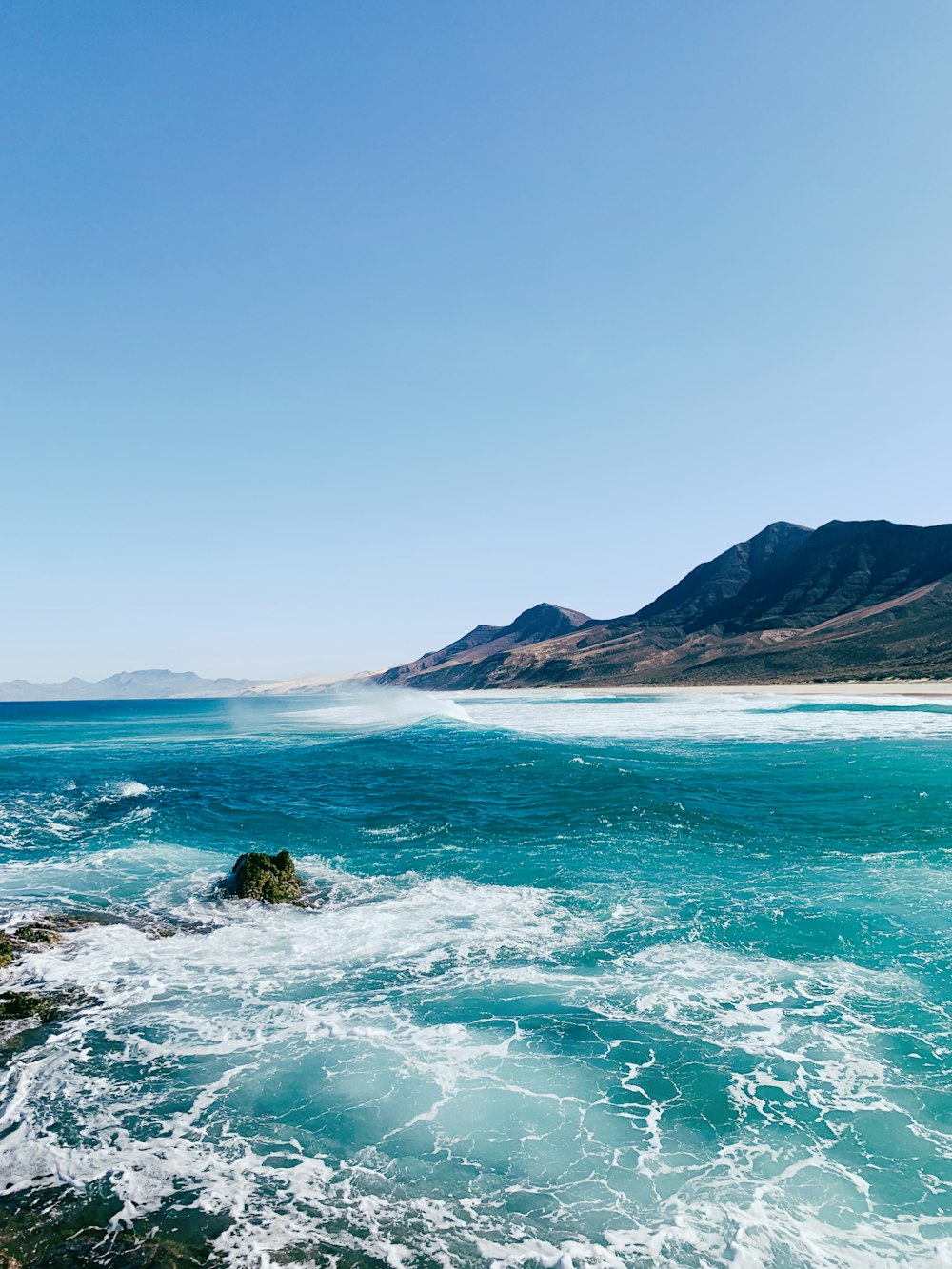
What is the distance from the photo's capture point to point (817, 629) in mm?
143500

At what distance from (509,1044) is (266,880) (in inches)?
358

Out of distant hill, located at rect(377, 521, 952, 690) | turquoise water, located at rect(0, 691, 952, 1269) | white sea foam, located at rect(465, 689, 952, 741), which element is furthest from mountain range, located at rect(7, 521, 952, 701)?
turquoise water, located at rect(0, 691, 952, 1269)

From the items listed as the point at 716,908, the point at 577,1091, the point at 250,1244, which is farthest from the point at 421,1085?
the point at 716,908

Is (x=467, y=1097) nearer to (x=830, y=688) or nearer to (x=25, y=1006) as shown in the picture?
(x=25, y=1006)

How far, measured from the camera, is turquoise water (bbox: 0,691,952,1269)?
6.54 metres

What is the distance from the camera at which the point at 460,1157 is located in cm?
748

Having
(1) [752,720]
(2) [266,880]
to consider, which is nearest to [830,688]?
(1) [752,720]

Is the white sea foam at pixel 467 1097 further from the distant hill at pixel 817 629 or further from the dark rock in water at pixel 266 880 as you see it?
the distant hill at pixel 817 629

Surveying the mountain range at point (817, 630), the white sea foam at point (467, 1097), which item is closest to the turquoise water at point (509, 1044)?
→ the white sea foam at point (467, 1097)

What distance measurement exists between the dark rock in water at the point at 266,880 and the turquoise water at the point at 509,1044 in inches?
20.5

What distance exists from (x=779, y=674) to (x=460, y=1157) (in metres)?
119

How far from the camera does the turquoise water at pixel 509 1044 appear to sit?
257 inches

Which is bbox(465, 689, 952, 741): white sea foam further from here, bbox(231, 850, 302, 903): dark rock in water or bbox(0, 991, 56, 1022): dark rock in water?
bbox(0, 991, 56, 1022): dark rock in water

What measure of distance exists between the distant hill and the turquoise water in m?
84.7
